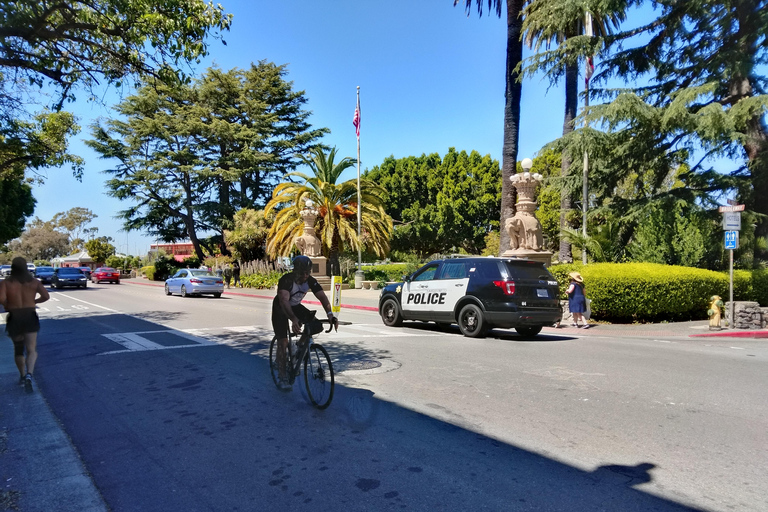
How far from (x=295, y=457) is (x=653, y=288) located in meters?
13.4

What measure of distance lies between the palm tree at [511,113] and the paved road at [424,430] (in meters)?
10.4

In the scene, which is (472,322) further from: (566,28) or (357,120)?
(357,120)

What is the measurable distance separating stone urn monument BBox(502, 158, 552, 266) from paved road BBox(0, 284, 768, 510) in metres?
8.82

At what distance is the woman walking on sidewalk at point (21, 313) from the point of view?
6.68 meters

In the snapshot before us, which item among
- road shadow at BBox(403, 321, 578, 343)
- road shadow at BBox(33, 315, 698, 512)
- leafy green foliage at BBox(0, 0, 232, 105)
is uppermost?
leafy green foliage at BBox(0, 0, 232, 105)

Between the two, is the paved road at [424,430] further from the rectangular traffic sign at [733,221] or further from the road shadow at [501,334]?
the rectangular traffic sign at [733,221]

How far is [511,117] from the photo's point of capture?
1973 cm

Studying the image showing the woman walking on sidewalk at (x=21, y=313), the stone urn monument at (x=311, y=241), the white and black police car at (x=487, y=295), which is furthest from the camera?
the stone urn monument at (x=311, y=241)

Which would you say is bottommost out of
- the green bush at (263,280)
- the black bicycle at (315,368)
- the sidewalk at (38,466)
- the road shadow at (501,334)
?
the sidewalk at (38,466)

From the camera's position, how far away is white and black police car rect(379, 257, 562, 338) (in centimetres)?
1152

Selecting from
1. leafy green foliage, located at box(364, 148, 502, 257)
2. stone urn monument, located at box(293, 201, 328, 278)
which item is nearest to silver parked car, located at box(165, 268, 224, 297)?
stone urn monument, located at box(293, 201, 328, 278)

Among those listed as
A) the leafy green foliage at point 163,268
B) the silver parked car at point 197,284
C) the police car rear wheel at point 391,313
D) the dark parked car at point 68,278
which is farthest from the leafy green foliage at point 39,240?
the police car rear wheel at point 391,313

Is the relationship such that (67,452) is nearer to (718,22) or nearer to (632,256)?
(632,256)

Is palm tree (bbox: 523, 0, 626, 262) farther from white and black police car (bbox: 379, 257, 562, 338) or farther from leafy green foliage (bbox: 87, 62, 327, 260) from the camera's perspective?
leafy green foliage (bbox: 87, 62, 327, 260)
